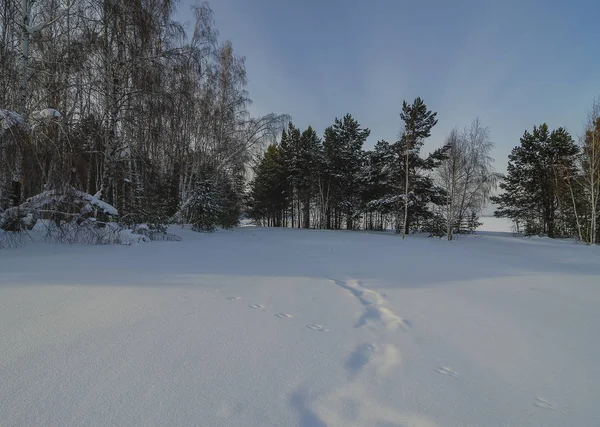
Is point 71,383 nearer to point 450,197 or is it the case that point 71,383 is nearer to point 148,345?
point 148,345

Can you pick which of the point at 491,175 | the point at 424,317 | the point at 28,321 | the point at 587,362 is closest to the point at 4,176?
the point at 28,321

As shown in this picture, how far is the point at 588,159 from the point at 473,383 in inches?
686

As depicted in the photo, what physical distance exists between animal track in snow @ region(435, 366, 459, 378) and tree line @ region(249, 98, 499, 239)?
13.7 m

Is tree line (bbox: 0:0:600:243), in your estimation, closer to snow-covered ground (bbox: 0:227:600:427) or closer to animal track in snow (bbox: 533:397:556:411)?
Result: snow-covered ground (bbox: 0:227:600:427)

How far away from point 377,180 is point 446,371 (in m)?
18.9

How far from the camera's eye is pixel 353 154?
2134 centimetres

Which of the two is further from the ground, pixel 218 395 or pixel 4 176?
pixel 4 176

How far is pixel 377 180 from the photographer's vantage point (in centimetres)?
1959

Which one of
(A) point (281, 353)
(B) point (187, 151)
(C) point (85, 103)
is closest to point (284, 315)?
(A) point (281, 353)

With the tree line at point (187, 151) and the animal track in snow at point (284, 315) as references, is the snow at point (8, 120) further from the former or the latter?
the animal track in snow at point (284, 315)

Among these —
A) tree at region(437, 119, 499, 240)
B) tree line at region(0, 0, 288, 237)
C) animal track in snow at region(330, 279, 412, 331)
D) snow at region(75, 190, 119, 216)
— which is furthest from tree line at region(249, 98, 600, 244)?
animal track in snow at region(330, 279, 412, 331)

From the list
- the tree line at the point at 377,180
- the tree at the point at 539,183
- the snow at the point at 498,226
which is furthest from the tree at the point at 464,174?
the snow at the point at 498,226

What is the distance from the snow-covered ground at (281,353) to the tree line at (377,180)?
12619 millimetres

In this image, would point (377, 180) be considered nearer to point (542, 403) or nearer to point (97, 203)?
point (97, 203)
